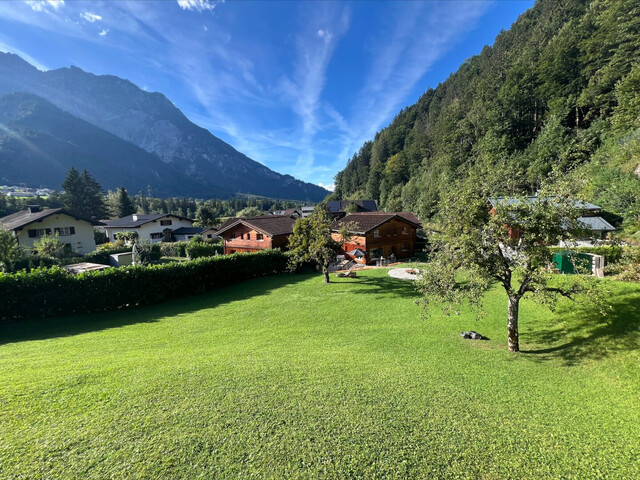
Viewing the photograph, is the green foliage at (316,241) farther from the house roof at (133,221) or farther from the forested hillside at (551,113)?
the house roof at (133,221)

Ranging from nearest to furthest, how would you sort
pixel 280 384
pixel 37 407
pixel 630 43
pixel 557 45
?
pixel 37 407 → pixel 280 384 → pixel 630 43 → pixel 557 45

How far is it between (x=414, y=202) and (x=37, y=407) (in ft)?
263

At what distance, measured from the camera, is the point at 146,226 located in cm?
5594

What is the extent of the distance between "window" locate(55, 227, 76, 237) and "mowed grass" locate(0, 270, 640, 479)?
37.5 metres

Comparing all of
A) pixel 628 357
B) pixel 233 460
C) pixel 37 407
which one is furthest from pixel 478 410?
pixel 37 407

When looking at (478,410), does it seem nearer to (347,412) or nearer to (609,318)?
(347,412)

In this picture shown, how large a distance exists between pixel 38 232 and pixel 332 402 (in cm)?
5338

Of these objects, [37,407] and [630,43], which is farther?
[630,43]

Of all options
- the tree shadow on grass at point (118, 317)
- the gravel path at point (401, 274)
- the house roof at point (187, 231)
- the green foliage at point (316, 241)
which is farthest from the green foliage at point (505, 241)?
the house roof at point (187, 231)

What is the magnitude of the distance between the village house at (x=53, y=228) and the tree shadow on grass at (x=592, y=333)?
5416cm

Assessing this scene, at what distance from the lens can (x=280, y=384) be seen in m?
7.32

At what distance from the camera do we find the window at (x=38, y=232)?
37.8 metres

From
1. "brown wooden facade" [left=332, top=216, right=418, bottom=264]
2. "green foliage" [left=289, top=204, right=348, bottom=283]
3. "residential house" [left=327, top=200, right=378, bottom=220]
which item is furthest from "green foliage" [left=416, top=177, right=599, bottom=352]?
"residential house" [left=327, top=200, right=378, bottom=220]

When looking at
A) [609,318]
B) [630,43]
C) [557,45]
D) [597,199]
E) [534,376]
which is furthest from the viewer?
[557,45]
